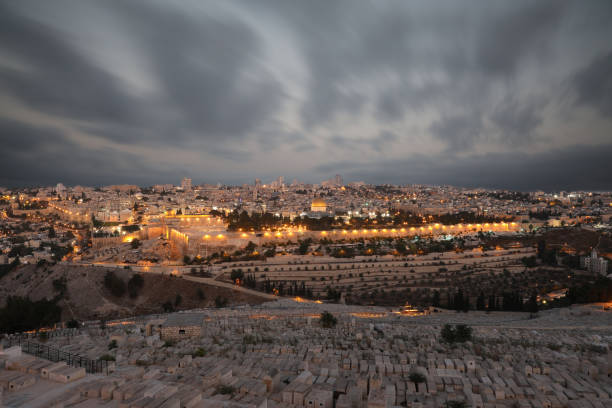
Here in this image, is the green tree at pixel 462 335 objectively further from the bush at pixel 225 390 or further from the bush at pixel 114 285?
the bush at pixel 114 285

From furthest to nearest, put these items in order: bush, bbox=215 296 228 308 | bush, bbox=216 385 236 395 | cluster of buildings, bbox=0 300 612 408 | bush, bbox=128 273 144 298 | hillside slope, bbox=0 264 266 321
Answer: bush, bbox=128 273 144 298 < hillside slope, bbox=0 264 266 321 < bush, bbox=215 296 228 308 < bush, bbox=216 385 236 395 < cluster of buildings, bbox=0 300 612 408

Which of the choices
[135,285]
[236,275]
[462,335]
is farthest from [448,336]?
[135,285]

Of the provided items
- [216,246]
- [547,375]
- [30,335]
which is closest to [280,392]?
[547,375]

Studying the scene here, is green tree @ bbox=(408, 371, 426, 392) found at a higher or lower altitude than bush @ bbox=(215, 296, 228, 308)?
higher

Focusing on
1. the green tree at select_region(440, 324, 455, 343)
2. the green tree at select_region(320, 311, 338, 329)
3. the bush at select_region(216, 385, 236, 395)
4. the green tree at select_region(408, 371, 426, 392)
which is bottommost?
the green tree at select_region(320, 311, 338, 329)

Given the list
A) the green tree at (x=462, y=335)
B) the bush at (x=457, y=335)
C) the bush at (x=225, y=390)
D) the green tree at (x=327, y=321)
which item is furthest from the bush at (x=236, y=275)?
the bush at (x=225, y=390)

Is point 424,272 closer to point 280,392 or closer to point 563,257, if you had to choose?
point 563,257

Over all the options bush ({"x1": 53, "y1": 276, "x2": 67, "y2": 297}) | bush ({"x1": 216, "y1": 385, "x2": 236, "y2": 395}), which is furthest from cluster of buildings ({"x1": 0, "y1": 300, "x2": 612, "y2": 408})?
bush ({"x1": 53, "y1": 276, "x2": 67, "y2": 297})

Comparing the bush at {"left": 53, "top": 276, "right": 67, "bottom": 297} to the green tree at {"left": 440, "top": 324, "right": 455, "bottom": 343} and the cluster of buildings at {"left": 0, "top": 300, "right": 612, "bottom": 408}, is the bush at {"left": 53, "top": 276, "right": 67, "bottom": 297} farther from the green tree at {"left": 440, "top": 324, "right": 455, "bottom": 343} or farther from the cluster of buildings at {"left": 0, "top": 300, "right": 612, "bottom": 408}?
the green tree at {"left": 440, "top": 324, "right": 455, "bottom": 343}
